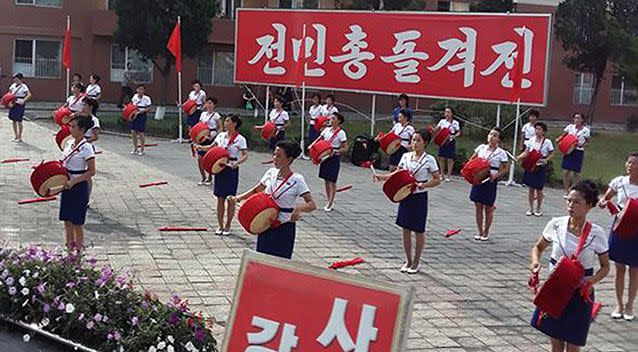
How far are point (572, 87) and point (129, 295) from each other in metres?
31.4

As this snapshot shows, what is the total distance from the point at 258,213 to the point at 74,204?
2.38 meters

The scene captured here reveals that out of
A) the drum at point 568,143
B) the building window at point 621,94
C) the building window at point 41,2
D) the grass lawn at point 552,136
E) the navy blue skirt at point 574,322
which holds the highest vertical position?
the building window at point 41,2

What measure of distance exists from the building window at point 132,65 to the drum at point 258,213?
79.6 ft

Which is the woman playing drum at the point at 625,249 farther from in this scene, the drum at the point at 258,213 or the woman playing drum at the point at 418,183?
the drum at the point at 258,213

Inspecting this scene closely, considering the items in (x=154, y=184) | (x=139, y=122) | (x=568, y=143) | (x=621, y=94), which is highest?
(x=621, y=94)

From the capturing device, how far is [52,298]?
18.3 feet

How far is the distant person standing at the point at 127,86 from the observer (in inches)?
1156

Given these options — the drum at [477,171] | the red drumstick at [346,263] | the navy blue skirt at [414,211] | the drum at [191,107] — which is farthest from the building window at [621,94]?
the navy blue skirt at [414,211]

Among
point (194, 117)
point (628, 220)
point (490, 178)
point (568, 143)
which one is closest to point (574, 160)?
point (568, 143)

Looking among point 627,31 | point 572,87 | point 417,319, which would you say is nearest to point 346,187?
point 417,319

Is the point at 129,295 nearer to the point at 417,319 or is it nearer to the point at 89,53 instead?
the point at 417,319

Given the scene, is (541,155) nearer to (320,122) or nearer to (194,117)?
(320,122)

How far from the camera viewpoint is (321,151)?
12406mm

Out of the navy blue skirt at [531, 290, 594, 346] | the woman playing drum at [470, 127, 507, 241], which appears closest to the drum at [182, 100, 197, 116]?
the woman playing drum at [470, 127, 507, 241]
